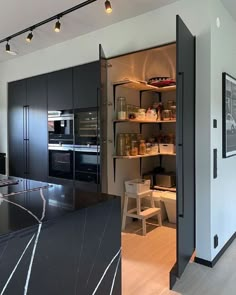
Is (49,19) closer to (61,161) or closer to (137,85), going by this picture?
(137,85)

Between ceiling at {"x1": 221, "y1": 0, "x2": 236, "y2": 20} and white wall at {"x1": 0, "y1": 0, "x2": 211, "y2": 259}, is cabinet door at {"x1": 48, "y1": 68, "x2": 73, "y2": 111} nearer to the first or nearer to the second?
white wall at {"x1": 0, "y1": 0, "x2": 211, "y2": 259}

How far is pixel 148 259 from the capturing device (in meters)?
2.71

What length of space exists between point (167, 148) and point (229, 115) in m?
1.06

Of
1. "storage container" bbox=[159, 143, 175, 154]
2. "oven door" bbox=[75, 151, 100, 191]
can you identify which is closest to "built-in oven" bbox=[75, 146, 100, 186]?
"oven door" bbox=[75, 151, 100, 191]

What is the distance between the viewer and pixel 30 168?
4324 mm

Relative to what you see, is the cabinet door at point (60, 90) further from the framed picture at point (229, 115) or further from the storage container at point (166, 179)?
the framed picture at point (229, 115)

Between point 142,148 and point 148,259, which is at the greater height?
point 142,148

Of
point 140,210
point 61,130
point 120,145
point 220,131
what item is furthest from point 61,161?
point 220,131

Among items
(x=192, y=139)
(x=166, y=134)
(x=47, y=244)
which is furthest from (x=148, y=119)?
(x=47, y=244)

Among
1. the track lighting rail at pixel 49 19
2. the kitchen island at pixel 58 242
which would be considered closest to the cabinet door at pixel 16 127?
the track lighting rail at pixel 49 19

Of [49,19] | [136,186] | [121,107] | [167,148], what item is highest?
[49,19]

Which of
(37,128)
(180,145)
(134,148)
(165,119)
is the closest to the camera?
(180,145)

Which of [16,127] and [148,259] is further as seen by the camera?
[16,127]

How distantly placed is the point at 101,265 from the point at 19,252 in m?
0.57
